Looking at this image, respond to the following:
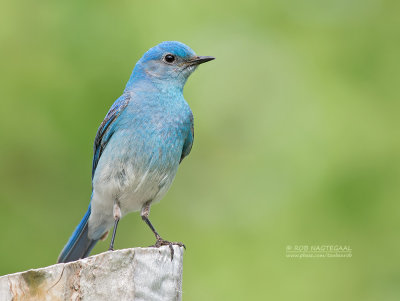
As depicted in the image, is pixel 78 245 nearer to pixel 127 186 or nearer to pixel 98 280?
pixel 127 186

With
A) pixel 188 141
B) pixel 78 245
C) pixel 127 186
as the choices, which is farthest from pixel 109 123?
pixel 78 245

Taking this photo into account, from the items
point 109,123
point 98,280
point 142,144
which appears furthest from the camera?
point 109,123

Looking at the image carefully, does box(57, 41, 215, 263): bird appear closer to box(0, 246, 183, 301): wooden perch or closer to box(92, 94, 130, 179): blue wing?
box(92, 94, 130, 179): blue wing

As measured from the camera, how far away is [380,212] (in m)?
6.92

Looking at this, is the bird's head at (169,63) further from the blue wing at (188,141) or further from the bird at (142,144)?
the blue wing at (188,141)

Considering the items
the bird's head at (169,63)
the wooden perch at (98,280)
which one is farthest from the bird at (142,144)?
the wooden perch at (98,280)

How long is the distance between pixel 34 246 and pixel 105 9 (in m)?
2.89

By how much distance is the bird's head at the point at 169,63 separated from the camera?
6004mm

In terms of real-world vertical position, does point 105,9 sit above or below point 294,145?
above

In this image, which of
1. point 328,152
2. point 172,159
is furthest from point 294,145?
point 172,159

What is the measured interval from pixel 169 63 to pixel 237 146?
79.5 inches

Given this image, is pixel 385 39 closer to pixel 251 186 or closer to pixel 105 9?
pixel 251 186

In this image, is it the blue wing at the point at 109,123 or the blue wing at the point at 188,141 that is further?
the blue wing at the point at 188,141

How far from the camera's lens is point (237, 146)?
7.78 m
